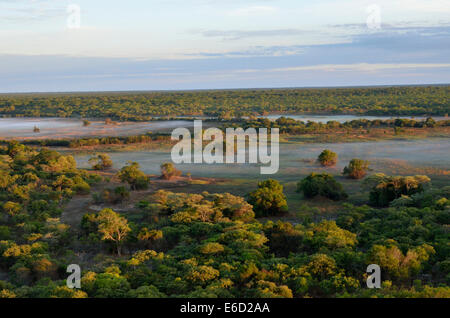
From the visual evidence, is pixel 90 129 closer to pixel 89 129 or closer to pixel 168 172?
pixel 89 129

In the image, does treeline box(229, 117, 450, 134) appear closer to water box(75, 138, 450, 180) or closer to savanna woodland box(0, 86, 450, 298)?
water box(75, 138, 450, 180)

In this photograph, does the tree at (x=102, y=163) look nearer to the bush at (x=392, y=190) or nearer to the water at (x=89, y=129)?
the water at (x=89, y=129)

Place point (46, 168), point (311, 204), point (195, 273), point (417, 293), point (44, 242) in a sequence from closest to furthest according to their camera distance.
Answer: point (417, 293) < point (195, 273) < point (44, 242) < point (311, 204) < point (46, 168)

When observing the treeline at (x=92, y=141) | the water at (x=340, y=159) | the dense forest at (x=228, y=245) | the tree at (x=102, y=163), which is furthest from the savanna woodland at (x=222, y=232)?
the treeline at (x=92, y=141)

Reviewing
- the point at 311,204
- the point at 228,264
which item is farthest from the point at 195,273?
the point at 311,204

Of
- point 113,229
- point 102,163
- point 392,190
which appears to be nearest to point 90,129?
point 102,163
